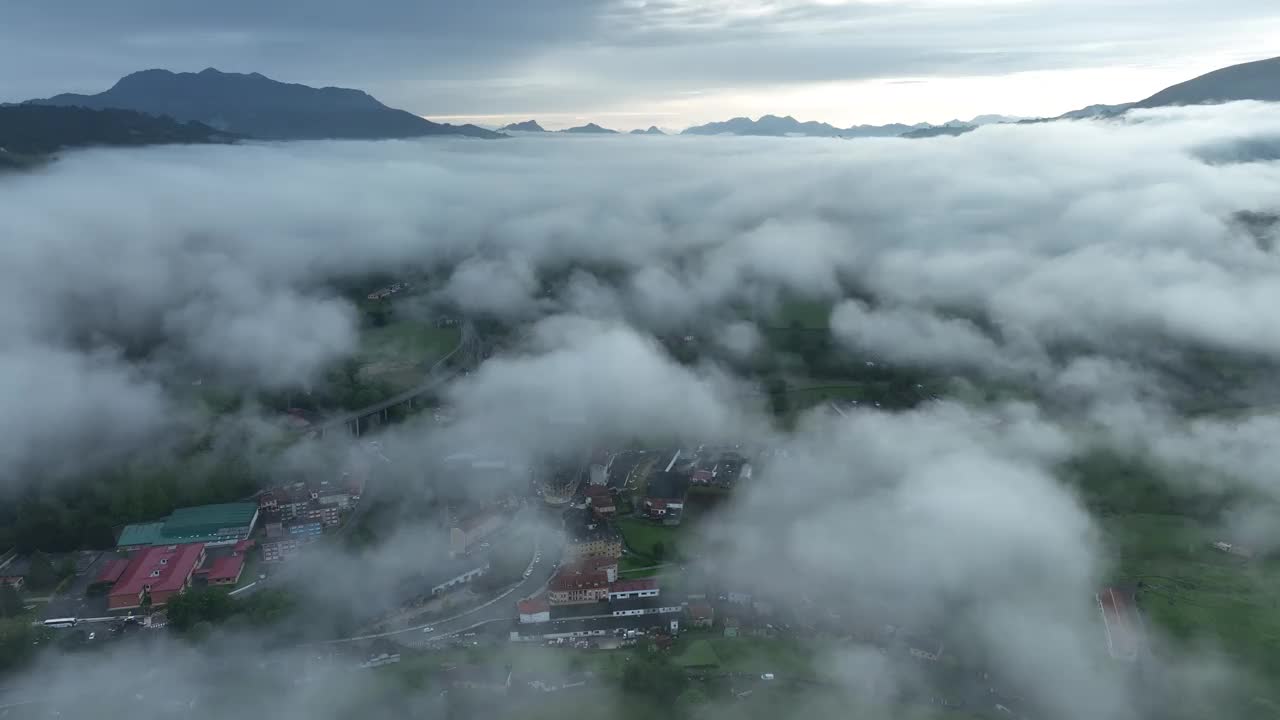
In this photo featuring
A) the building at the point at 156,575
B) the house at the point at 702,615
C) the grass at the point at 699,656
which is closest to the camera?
the grass at the point at 699,656

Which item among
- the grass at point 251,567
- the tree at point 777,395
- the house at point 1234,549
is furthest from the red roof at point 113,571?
the house at point 1234,549

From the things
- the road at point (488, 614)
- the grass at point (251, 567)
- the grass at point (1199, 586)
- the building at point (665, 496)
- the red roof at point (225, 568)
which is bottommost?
the grass at point (1199, 586)

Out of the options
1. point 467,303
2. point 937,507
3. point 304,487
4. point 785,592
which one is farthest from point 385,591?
point 467,303

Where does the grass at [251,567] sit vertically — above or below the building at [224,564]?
below

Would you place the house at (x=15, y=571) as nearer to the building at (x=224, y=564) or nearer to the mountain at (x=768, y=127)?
the building at (x=224, y=564)

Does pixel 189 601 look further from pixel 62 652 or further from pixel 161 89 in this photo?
pixel 161 89

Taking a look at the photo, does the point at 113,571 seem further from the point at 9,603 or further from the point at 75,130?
the point at 75,130

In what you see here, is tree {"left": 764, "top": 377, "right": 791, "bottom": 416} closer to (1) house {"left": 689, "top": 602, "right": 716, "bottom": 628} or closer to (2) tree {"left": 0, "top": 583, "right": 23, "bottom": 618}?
(1) house {"left": 689, "top": 602, "right": 716, "bottom": 628}

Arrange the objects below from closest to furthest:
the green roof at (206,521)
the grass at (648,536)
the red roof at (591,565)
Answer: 1. the red roof at (591,565)
2. the grass at (648,536)
3. the green roof at (206,521)
